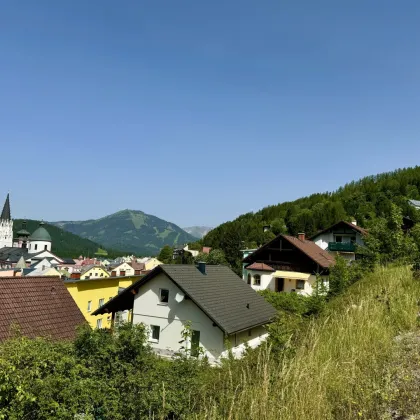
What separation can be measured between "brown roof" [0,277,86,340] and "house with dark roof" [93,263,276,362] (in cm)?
353

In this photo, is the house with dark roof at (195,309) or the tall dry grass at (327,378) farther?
the house with dark roof at (195,309)

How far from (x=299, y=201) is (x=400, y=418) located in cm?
11337

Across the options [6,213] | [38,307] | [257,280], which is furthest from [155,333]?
[6,213]

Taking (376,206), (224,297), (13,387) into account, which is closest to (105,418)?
(13,387)

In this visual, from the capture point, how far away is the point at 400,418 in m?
2.69

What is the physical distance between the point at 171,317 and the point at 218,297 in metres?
2.83

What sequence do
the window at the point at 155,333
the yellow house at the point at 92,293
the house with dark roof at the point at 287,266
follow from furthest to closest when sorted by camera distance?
the house with dark roof at the point at 287,266, the yellow house at the point at 92,293, the window at the point at 155,333

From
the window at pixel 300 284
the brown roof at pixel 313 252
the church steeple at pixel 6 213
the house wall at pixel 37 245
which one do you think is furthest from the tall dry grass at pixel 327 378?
the church steeple at pixel 6 213

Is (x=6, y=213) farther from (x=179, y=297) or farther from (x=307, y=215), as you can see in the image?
(x=179, y=297)

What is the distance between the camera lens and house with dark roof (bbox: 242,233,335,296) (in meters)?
37.7

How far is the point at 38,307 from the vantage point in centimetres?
1480

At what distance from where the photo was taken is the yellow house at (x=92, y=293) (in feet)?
82.8

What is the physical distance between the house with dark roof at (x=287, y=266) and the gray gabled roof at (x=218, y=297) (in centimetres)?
1547

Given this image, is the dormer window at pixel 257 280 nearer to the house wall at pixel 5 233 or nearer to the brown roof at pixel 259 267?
the brown roof at pixel 259 267
